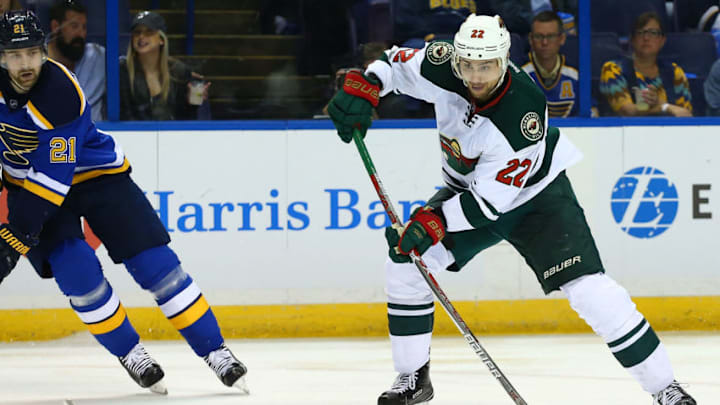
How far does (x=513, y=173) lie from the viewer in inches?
123

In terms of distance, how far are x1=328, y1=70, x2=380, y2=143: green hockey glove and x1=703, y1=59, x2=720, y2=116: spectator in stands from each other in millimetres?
2261

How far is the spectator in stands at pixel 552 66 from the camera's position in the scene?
5.05 meters

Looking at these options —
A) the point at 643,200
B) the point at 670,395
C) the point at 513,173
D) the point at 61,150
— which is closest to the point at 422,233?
the point at 513,173

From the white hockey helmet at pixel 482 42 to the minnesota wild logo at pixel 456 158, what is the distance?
Answer: 0.26 metres

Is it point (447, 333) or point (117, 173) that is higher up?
point (117, 173)

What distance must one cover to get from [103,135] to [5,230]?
Answer: 1.51 ft

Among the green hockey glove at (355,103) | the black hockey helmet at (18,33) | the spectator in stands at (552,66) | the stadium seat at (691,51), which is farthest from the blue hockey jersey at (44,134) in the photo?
the stadium seat at (691,51)

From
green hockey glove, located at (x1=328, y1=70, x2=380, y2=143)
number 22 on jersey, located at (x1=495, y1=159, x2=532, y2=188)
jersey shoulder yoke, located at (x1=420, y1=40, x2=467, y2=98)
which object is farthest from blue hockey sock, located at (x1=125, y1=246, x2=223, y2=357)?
number 22 on jersey, located at (x1=495, y1=159, x2=532, y2=188)

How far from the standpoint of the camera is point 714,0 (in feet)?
17.1

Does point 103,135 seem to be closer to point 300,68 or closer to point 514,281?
point 300,68

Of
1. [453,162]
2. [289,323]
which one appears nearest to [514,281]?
[289,323]

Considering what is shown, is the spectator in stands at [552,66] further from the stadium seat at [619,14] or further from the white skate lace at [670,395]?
the white skate lace at [670,395]

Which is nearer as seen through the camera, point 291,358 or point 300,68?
point 291,358

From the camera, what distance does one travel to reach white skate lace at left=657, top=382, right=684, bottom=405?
315cm
